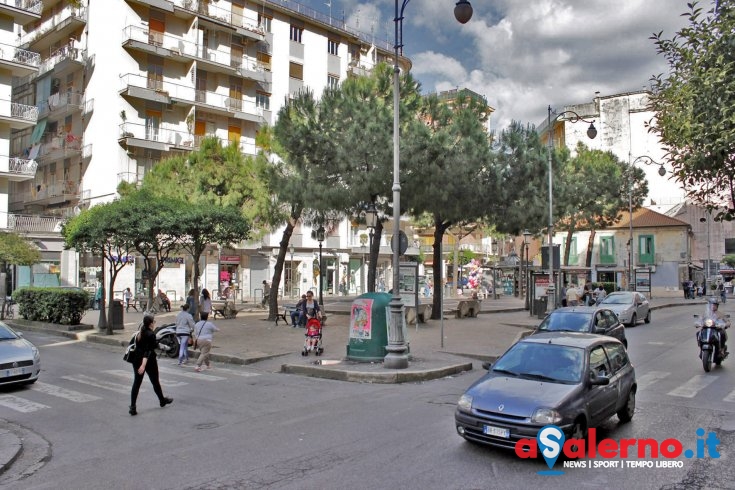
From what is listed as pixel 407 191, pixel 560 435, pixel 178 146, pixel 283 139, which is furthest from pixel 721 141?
pixel 178 146

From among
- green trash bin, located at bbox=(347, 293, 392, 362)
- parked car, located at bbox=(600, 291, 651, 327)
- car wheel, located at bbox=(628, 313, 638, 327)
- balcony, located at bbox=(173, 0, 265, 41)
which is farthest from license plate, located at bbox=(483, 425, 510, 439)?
balcony, located at bbox=(173, 0, 265, 41)

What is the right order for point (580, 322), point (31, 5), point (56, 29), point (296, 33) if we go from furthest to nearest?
point (296, 33) → point (56, 29) → point (31, 5) → point (580, 322)

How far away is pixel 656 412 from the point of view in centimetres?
902

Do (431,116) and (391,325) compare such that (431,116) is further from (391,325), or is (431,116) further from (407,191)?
(391,325)

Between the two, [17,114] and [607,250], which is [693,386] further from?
[607,250]

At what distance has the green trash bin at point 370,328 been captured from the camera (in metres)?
13.9

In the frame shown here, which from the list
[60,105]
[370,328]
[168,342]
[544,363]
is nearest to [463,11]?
[370,328]

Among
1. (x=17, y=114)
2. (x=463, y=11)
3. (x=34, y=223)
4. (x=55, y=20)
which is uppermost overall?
(x=55, y=20)

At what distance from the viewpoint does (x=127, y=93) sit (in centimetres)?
3725

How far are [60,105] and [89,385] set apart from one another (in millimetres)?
34064

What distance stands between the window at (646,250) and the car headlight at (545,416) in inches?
2135

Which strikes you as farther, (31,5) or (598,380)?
(31,5)

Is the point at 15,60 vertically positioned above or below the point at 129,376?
above

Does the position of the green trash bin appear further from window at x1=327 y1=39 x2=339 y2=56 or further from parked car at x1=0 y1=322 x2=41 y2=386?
window at x1=327 y1=39 x2=339 y2=56
